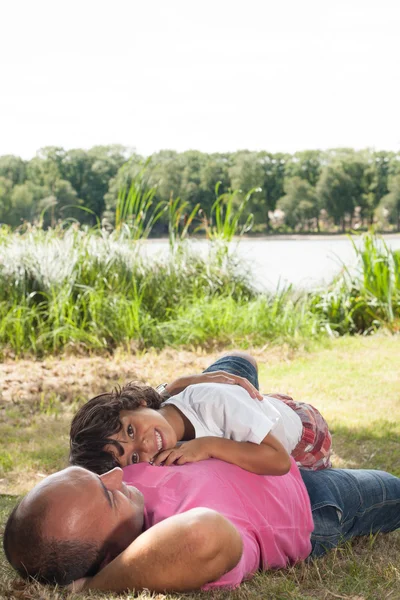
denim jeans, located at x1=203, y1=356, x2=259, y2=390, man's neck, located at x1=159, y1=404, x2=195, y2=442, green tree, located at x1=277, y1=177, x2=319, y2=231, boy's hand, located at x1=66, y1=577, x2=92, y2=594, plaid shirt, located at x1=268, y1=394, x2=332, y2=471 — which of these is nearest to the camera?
boy's hand, located at x1=66, y1=577, x2=92, y2=594

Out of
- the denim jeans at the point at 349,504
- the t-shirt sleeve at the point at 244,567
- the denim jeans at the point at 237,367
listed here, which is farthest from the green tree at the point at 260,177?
the t-shirt sleeve at the point at 244,567

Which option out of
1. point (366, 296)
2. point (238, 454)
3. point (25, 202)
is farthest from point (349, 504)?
point (25, 202)

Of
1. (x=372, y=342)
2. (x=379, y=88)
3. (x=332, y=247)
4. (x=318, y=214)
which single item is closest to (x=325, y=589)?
(x=372, y=342)

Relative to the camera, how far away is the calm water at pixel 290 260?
8836 mm

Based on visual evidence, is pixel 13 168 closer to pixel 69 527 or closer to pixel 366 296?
pixel 366 296

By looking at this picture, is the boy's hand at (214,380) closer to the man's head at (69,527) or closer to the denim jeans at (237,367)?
the denim jeans at (237,367)

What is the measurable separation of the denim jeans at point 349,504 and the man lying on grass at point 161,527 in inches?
3.2

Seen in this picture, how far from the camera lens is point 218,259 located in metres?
8.62

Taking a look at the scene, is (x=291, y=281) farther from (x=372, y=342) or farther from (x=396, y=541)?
(x=396, y=541)

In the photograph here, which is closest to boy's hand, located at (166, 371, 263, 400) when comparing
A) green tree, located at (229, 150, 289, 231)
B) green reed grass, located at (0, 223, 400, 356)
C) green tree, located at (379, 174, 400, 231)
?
green reed grass, located at (0, 223, 400, 356)

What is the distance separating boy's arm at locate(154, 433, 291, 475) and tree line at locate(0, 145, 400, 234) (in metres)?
7.13

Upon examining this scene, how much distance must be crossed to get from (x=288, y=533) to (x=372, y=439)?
7.80 feet

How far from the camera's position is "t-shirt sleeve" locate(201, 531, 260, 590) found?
197cm

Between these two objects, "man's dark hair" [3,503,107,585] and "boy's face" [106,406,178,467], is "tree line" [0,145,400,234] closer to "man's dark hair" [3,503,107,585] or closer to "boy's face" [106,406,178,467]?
"boy's face" [106,406,178,467]
